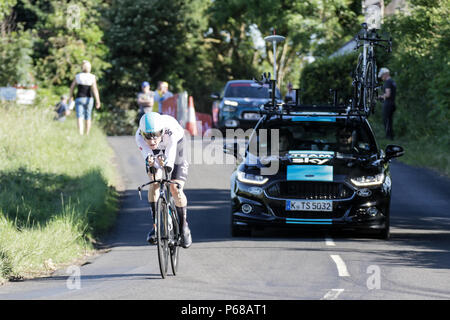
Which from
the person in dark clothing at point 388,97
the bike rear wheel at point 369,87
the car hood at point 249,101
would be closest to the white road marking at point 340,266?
the bike rear wheel at point 369,87

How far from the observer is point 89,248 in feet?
39.1

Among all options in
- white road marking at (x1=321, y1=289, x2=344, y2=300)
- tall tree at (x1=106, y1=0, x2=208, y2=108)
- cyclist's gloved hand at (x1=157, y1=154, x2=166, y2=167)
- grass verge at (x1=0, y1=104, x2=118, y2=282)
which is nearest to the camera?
white road marking at (x1=321, y1=289, x2=344, y2=300)

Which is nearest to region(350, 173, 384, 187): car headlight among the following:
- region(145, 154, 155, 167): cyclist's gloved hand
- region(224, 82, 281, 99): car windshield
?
region(145, 154, 155, 167): cyclist's gloved hand

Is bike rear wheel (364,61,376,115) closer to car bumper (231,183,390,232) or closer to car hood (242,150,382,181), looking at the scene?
car hood (242,150,382,181)

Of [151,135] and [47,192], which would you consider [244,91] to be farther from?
[151,135]

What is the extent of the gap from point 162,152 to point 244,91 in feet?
61.5

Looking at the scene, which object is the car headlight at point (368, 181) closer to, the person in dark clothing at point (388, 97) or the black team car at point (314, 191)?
the black team car at point (314, 191)

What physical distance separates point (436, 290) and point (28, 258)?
14.8 ft

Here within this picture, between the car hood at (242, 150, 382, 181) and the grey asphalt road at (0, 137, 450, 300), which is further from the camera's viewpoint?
the car hood at (242, 150, 382, 181)

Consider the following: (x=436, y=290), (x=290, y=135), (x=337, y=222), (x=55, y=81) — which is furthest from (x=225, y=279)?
(x=55, y=81)

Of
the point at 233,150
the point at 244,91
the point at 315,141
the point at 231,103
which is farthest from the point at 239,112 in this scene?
the point at 233,150

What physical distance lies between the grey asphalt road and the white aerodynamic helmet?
1415 mm

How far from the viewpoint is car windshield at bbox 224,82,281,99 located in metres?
27.8

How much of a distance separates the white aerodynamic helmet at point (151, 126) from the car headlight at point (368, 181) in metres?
3.52
